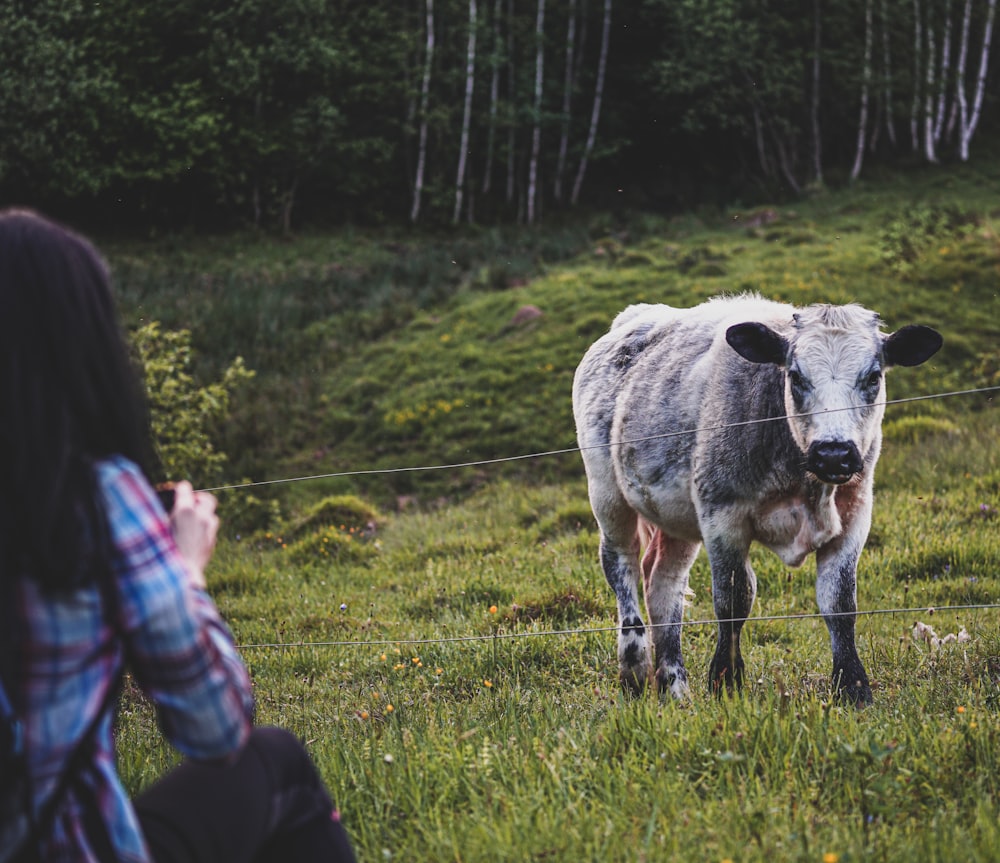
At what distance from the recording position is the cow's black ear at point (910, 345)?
15.1ft

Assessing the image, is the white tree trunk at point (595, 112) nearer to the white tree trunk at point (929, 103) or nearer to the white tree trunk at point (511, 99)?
the white tree trunk at point (511, 99)

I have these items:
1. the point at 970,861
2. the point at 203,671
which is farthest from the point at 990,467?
the point at 203,671

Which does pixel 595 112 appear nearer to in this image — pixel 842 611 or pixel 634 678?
pixel 634 678

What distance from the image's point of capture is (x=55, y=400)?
1.71m

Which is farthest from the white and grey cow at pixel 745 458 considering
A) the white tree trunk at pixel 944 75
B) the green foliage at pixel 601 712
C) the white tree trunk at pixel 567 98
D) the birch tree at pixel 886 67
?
the white tree trunk at pixel 944 75

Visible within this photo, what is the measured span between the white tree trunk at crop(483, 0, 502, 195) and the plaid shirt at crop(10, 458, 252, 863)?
3422cm

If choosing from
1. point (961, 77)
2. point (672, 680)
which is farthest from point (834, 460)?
point (961, 77)

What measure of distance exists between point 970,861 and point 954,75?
127 feet

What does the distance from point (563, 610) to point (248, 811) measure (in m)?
4.72

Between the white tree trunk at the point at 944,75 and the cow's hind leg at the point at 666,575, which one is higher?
the white tree trunk at the point at 944,75

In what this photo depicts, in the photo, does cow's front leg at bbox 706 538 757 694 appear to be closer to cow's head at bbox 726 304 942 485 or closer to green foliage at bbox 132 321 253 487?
cow's head at bbox 726 304 942 485

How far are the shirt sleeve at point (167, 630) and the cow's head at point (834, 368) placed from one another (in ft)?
10.1

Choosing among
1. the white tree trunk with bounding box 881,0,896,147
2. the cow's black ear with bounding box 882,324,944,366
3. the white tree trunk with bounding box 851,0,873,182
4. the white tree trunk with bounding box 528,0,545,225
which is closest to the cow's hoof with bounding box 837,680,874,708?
the cow's black ear with bounding box 882,324,944,366

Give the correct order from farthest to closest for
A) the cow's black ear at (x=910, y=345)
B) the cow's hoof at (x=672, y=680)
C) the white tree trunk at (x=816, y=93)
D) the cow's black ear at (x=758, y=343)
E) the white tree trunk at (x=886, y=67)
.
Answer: the white tree trunk at (x=886, y=67) → the white tree trunk at (x=816, y=93) → the cow's hoof at (x=672, y=680) → the cow's black ear at (x=758, y=343) → the cow's black ear at (x=910, y=345)
